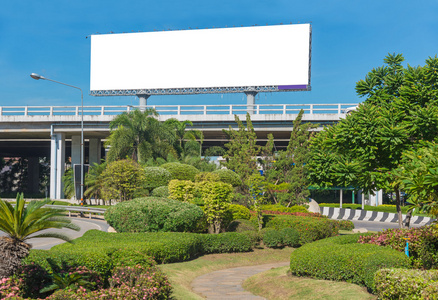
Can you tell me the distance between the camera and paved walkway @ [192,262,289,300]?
13.7 m

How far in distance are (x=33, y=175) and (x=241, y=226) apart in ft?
201

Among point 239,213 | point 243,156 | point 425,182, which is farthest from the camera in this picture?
point 243,156

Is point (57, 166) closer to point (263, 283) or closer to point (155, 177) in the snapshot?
point (155, 177)

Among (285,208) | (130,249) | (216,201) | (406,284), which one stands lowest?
(285,208)

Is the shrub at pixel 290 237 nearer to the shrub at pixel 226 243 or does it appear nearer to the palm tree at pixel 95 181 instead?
the shrub at pixel 226 243

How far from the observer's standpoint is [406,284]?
33.7 feet

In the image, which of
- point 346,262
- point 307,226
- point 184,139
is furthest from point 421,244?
point 184,139

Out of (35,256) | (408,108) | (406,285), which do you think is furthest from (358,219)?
(35,256)

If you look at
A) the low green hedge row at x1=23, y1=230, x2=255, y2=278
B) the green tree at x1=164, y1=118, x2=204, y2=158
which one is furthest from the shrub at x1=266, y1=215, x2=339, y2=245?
the green tree at x1=164, y1=118, x2=204, y2=158

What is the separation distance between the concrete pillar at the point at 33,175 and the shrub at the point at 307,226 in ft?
189

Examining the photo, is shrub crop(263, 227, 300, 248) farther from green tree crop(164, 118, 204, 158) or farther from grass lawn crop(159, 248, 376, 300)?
green tree crop(164, 118, 204, 158)

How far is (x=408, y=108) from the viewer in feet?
57.2

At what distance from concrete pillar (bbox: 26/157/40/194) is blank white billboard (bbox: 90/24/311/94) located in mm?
21909

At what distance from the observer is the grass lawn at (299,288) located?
12.3 metres
